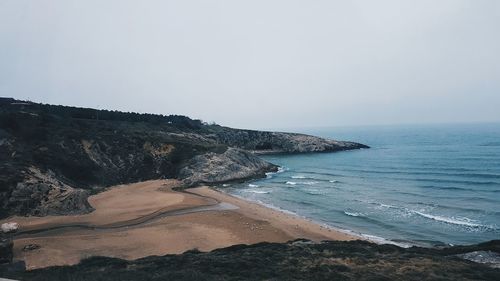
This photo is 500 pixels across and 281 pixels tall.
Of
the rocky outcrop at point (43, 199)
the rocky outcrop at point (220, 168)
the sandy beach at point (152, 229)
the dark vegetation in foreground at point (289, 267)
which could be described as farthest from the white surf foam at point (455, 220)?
the rocky outcrop at point (43, 199)

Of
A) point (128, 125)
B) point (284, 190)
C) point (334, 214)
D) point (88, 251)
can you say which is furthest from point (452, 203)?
point (128, 125)

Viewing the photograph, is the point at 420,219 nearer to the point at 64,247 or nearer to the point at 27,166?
the point at 64,247

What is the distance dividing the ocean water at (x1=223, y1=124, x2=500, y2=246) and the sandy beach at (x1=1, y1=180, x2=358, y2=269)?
4.93 metres

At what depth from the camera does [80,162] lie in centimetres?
5062

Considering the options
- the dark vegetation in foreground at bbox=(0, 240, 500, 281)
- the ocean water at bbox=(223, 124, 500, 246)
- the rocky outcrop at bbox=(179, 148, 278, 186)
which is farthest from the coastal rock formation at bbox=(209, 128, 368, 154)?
the dark vegetation in foreground at bbox=(0, 240, 500, 281)

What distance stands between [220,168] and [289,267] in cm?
4634

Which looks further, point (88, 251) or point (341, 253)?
point (88, 251)

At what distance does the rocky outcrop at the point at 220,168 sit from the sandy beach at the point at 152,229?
44.5 feet

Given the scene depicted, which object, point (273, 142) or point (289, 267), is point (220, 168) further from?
point (273, 142)

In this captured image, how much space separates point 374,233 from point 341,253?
14912mm

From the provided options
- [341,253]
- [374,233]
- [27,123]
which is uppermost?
[27,123]

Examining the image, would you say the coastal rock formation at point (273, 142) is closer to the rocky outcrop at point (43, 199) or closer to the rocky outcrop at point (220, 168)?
the rocky outcrop at point (220, 168)

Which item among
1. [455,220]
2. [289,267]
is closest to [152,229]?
[289,267]

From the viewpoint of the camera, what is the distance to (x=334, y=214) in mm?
39094
